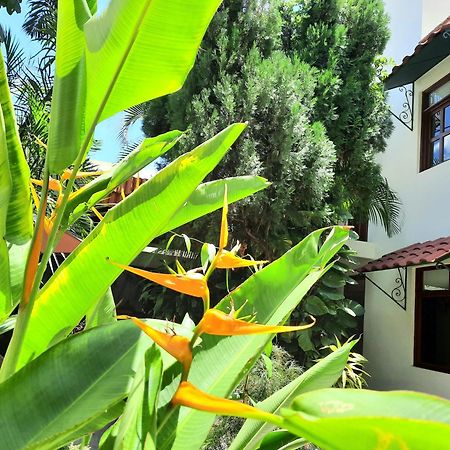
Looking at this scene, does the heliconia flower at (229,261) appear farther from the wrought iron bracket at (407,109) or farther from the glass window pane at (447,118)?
the wrought iron bracket at (407,109)

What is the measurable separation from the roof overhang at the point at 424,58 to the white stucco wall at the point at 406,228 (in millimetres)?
254

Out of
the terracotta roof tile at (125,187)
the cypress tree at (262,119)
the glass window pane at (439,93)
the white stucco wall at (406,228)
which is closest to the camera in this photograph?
the terracotta roof tile at (125,187)

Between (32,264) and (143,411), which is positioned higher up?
(32,264)

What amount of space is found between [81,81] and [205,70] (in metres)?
5.90

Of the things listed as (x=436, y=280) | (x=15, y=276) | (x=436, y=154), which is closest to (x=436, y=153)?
(x=436, y=154)

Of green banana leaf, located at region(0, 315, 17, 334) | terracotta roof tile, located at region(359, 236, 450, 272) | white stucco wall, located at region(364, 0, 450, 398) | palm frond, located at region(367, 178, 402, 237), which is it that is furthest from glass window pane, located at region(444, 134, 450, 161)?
green banana leaf, located at region(0, 315, 17, 334)

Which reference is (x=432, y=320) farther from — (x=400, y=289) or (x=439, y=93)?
(x=439, y=93)

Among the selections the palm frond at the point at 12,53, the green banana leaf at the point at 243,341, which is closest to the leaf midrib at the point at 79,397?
the green banana leaf at the point at 243,341

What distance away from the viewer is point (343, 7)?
7.47m

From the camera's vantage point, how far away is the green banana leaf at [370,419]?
36cm

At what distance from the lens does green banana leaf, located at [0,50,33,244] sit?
89 cm

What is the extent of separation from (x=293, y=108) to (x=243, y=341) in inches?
217

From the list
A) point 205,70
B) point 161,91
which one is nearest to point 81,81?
point 161,91

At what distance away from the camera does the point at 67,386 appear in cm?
72
